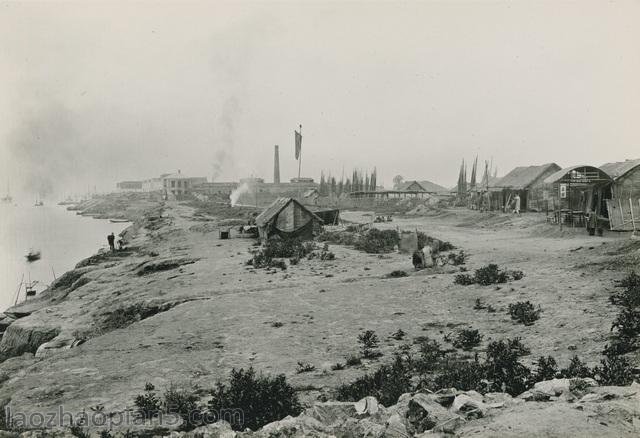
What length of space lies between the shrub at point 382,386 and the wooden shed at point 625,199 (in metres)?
18.9

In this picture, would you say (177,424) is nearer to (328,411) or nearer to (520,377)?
(328,411)

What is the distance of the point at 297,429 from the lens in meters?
4.21

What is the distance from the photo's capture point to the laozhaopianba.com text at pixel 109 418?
203 inches

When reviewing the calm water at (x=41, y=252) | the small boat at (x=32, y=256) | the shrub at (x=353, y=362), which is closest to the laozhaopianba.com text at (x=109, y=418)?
the shrub at (x=353, y=362)

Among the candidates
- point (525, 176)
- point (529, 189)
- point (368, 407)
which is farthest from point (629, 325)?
point (525, 176)

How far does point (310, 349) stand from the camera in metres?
Answer: 7.73

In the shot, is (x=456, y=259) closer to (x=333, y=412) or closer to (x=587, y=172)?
(x=333, y=412)

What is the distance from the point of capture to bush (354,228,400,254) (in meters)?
18.5

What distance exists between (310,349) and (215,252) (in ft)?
42.4

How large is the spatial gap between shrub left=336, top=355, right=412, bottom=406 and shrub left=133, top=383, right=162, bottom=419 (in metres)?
2.43

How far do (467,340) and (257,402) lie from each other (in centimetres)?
409

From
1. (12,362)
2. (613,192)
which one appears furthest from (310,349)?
(613,192)

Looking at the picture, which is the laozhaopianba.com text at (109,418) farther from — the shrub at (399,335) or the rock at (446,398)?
the shrub at (399,335)

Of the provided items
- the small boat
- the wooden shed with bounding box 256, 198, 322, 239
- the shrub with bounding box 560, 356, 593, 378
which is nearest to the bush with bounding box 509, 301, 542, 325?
the shrub with bounding box 560, 356, 593, 378
